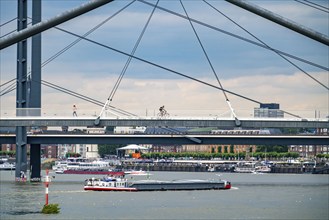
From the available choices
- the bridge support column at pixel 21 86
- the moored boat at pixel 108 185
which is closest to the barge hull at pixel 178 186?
the moored boat at pixel 108 185

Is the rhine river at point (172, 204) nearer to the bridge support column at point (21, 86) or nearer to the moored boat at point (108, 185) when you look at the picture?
the moored boat at point (108, 185)

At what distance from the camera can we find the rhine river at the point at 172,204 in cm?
4100

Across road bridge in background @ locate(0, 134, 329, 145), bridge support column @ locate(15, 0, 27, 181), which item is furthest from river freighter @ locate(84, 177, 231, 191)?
bridge support column @ locate(15, 0, 27, 181)

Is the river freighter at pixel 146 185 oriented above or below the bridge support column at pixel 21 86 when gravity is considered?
below

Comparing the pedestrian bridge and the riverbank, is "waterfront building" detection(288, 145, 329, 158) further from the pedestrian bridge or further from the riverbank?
the pedestrian bridge

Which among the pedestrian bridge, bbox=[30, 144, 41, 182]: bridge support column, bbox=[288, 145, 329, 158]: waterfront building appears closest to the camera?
the pedestrian bridge

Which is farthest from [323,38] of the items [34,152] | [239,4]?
[34,152]

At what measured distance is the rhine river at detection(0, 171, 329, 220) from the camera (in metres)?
41.0

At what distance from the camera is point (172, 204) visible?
49.4 metres

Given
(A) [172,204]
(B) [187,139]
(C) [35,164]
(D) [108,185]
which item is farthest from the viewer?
(C) [35,164]

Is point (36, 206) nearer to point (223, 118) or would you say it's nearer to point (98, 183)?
point (223, 118)

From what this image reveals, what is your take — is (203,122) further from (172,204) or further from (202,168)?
(202,168)

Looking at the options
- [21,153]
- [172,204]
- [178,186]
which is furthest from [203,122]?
[21,153]

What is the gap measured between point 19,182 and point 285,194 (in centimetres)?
2052
